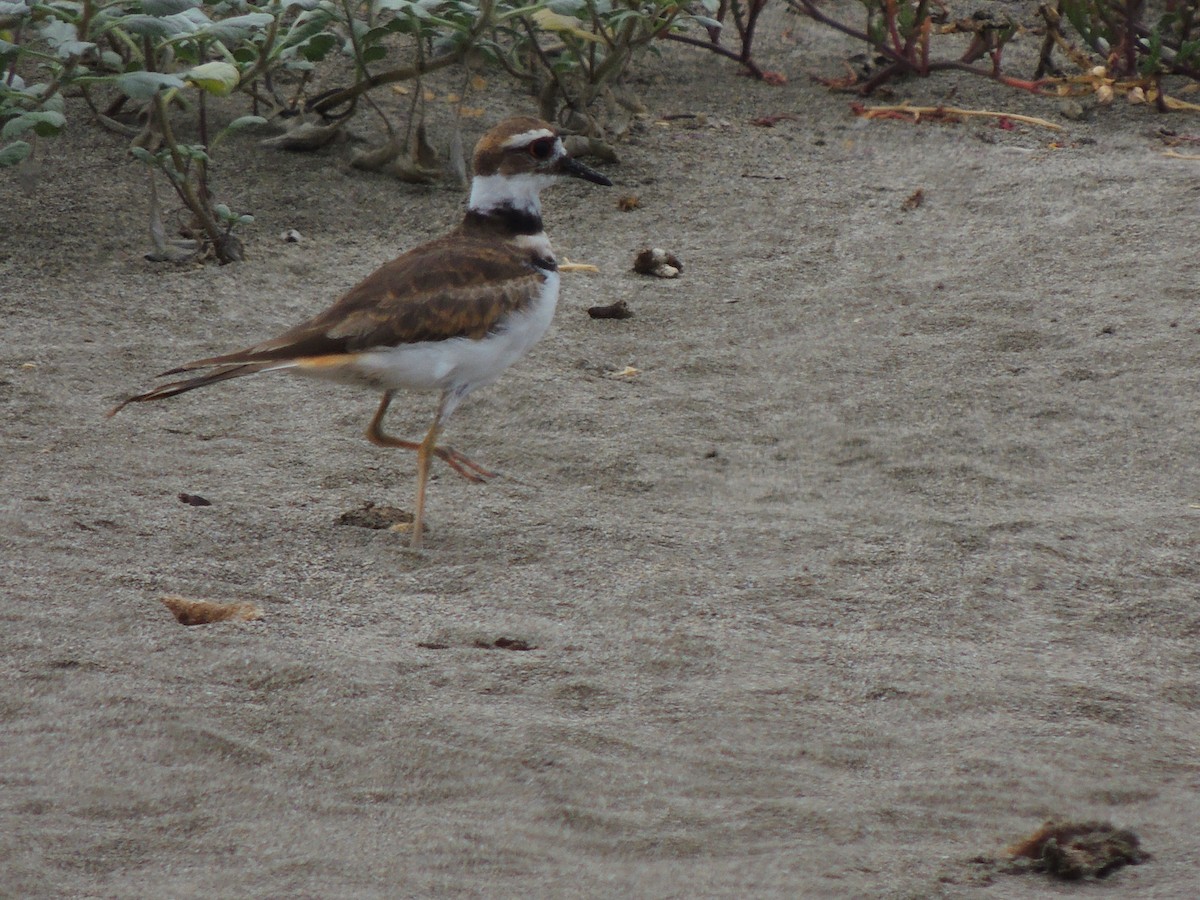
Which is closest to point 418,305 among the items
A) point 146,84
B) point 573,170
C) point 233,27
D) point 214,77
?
point 573,170

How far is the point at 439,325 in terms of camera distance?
463 cm

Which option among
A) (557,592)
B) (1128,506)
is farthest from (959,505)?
(557,592)

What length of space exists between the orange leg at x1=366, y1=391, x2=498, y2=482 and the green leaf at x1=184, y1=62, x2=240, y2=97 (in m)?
1.43

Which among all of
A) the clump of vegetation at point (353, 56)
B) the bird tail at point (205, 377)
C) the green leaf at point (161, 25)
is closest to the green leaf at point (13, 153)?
the clump of vegetation at point (353, 56)

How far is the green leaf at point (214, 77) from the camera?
535cm

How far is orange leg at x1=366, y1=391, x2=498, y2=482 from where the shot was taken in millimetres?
4914

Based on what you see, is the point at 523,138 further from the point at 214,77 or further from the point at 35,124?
the point at 35,124

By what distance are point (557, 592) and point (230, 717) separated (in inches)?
43.5

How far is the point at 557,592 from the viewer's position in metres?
4.17

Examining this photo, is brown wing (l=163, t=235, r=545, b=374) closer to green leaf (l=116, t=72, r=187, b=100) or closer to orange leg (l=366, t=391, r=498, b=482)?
orange leg (l=366, t=391, r=498, b=482)

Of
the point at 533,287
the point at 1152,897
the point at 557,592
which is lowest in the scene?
the point at 557,592

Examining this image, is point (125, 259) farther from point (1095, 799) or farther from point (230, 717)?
point (1095, 799)

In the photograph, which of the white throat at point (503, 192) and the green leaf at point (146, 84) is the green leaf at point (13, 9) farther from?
the white throat at point (503, 192)

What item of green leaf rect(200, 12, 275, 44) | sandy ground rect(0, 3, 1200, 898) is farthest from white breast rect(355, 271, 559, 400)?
green leaf rect(200, 12, 275, 44)
